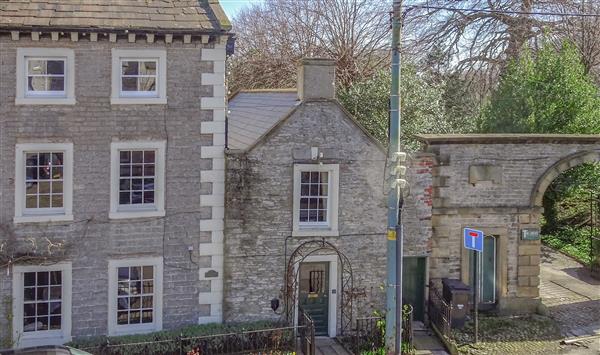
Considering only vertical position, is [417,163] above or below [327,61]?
below

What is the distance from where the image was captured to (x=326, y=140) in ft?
53.7

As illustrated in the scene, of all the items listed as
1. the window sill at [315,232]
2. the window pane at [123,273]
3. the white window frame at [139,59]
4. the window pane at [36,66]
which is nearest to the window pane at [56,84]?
the window pane at [36,66]

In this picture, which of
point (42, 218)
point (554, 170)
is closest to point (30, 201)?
point (42, 218)

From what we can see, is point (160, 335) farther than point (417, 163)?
No

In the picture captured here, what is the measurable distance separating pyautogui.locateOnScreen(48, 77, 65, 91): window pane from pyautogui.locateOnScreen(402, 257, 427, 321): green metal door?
10134 mm

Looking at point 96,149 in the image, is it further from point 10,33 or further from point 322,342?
point 322,342

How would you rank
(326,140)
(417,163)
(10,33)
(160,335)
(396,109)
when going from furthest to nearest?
(417,163) < (326,140) < (160,335) < (10,33) < (396,109)

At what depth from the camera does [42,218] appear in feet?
48.6

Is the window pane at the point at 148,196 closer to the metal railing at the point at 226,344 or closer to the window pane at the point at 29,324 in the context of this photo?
the metal railing at the point at 226,344

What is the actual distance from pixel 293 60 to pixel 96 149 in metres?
20.6

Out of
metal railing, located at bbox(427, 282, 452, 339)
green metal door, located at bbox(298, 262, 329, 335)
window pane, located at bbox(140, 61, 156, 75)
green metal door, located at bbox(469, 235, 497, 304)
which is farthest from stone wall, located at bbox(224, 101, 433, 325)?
green metal door, located at bbox(469, 235, 497, 304)

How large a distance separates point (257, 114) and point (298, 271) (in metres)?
6.07

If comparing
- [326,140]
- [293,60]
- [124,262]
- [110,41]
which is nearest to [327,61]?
[326,140]

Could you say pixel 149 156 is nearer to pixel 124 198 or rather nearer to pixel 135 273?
pixel 124 198
